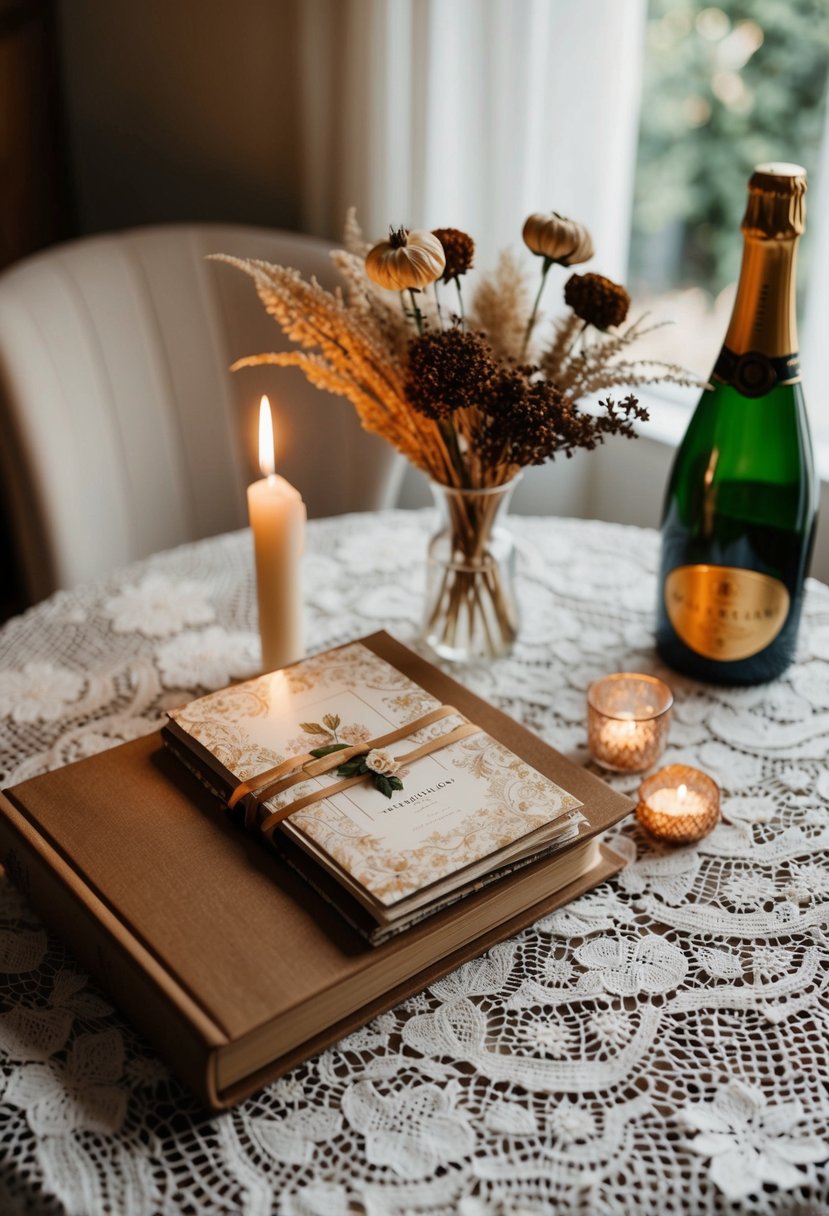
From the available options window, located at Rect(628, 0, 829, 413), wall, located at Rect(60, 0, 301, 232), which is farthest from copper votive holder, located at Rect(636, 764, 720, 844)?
window, located at Rect(628, 0, 829, 413)

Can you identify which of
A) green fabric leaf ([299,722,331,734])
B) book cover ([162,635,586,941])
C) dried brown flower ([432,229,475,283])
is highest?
dried brown flower ([432,229,475,283])

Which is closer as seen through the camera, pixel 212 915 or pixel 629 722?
pixel 212 915

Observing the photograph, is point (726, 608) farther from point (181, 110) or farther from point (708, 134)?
point (708, 134)

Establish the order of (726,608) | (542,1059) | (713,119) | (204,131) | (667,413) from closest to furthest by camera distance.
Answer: (542,1059) → (726,608) → (667,413) → (204,131) → (713,119)

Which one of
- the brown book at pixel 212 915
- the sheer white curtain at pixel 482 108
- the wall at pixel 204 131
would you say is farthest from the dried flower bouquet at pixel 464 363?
the wall at pixel 204 131

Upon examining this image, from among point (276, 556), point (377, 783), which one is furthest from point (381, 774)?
point (276, 556)

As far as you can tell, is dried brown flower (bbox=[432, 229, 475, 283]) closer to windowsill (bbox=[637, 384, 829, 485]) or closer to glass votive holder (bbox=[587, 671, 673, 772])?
glass votive holder (bbox=[587, 671, 673, 772])

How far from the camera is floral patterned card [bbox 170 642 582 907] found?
728 mm

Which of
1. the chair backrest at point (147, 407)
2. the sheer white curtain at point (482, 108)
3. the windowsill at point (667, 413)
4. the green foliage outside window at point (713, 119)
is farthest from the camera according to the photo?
the green foliage outside window at point (713, 119)

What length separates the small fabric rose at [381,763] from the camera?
31.1 inches

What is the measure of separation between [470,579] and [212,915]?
0.43 meters

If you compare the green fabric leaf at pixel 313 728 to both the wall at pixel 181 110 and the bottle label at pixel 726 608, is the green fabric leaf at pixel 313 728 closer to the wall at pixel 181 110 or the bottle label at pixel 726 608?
the bottle label at pixel 726 608

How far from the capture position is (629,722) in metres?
0.92

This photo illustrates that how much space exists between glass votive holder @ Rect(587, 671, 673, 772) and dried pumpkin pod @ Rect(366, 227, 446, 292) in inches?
14.1
